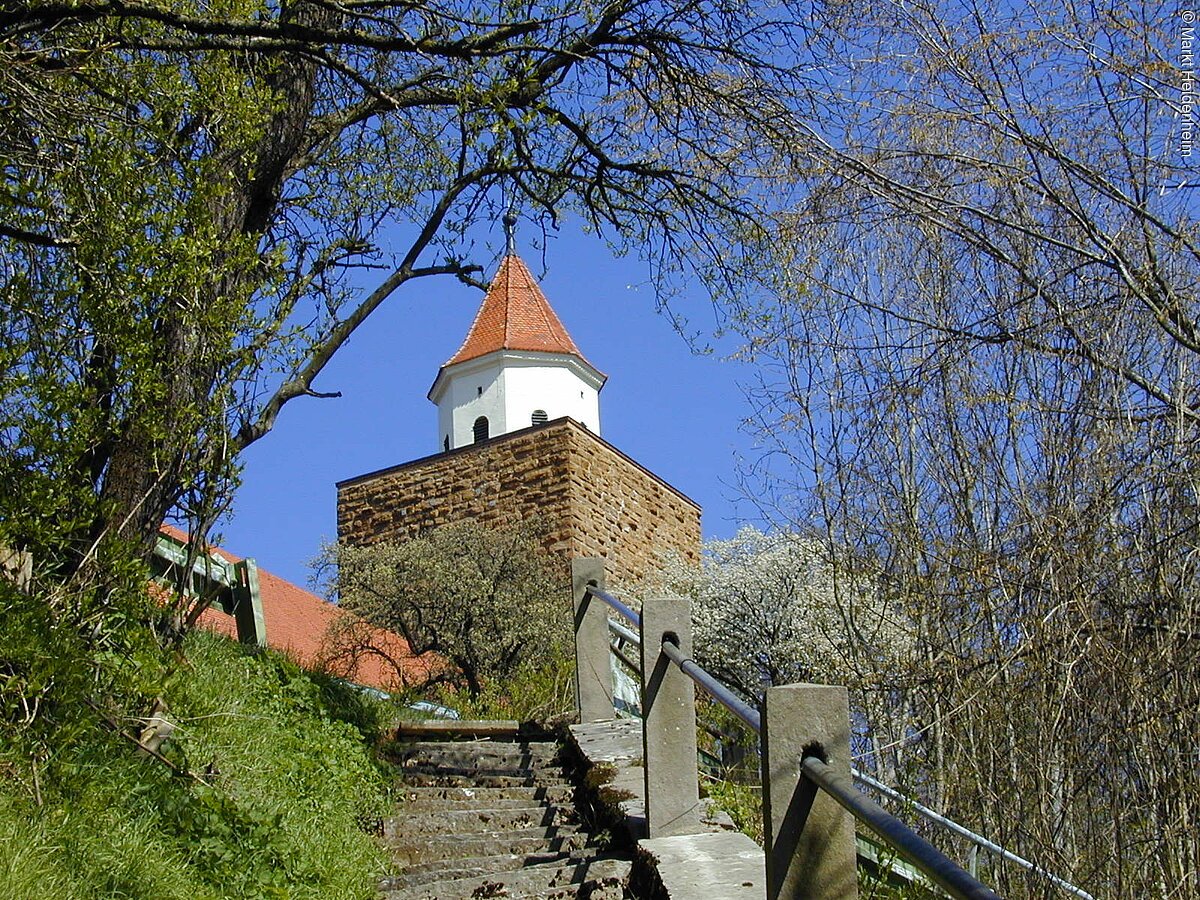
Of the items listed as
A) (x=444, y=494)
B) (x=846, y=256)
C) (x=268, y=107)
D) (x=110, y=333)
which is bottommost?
(x=110, y=333)

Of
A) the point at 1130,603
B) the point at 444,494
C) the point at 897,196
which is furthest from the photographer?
the point at 444,494

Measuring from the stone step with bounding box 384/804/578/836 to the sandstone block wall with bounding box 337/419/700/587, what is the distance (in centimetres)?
1792

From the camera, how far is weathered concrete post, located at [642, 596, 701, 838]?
6.14 metres

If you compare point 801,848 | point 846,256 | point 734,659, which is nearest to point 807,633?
point 734,659

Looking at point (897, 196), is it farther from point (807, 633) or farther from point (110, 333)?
point (807, 633)

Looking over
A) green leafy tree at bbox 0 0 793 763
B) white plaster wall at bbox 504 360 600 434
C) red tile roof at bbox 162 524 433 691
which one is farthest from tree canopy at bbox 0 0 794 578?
white plaster wall at bbox 504 360 600 434

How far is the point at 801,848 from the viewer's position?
10.7 ft

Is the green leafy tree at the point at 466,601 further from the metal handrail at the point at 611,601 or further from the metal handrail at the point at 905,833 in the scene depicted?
the metal handrail at the point at 905,833

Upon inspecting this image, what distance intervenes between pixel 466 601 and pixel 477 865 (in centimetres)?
1197

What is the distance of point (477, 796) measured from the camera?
8.12 metres

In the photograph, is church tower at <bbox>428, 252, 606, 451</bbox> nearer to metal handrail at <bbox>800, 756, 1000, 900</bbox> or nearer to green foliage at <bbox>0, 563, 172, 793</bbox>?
green foliage at <bbox>0, 563, 172, 793</bbox>

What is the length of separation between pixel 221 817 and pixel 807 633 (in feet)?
40.2

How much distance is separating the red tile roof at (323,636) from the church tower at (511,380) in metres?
8.24

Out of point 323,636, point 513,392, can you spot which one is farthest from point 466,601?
point 513,392
